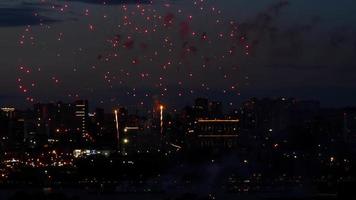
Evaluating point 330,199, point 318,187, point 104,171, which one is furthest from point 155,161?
point 330,199

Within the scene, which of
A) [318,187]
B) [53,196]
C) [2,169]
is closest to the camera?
[53,196]

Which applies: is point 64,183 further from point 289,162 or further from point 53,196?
point 53,196

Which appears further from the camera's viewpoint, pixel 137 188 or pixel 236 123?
pixel 236 123

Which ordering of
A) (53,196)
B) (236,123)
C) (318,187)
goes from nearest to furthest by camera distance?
(53,196), (318,187), (236,123)

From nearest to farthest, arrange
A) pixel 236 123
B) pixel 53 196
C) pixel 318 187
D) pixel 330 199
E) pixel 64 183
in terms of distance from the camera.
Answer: pixel 53 196 → pixel 330 199 → pixel 318 187 → pixel 64 183 → pixel 236 123

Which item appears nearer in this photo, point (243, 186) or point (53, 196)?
point (53, 196)

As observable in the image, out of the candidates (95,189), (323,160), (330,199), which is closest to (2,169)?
(95,189)

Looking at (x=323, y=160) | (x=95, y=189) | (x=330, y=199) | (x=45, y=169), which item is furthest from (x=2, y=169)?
(x=330, y=199)

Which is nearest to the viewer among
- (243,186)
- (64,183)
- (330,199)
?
(330,199)

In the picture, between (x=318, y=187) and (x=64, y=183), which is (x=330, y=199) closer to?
(x=318, y=187)
